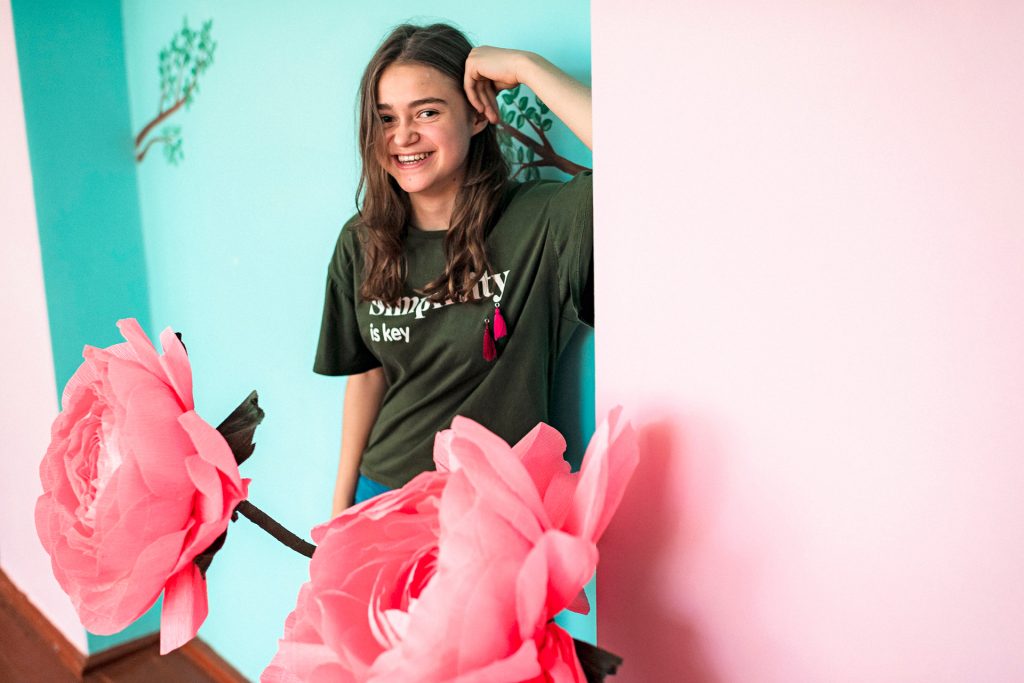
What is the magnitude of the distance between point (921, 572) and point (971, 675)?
0.16 ft

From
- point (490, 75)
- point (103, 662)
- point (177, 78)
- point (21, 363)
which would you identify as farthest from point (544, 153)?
point (103, 662)

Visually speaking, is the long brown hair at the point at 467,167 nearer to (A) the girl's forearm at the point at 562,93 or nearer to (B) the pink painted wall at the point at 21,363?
(A) the girl's forearm at the point at 562,93

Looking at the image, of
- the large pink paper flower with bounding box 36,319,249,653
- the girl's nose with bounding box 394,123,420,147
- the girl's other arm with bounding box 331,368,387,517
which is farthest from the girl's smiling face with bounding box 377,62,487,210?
the large pink paper flower with bounding box 36,319,249,653

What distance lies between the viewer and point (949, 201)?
294 millimetres

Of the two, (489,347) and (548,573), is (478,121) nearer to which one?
(489,347)

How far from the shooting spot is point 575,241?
0.88m

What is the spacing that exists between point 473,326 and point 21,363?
1568 mm

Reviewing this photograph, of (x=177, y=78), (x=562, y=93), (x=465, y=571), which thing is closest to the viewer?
(x=465, y=571)

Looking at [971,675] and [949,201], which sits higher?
[949,201]

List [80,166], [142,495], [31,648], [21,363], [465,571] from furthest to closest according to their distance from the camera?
[31,648]
[21,363]
[80,166]
[142,495]
[465,571]

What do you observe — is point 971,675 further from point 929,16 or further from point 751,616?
point 929,16

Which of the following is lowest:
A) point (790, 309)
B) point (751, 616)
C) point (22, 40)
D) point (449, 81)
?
point (751, 616)

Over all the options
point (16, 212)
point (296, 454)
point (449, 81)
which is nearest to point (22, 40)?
point (16, 212)

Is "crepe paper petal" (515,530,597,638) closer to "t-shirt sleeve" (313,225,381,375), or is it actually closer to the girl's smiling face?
the girl's smiling face
